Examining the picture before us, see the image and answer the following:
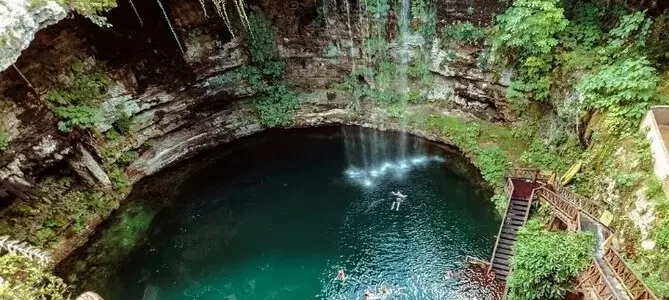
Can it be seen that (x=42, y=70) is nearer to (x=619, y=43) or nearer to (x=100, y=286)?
(x=100, y=286)

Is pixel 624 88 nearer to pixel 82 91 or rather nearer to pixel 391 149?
pixel 391 149

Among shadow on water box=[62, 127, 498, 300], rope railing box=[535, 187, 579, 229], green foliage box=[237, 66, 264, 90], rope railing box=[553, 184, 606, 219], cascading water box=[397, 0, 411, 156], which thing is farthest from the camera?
green foliage box=[237, 66, 264, 90]

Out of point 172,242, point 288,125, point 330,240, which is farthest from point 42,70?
point 330,240

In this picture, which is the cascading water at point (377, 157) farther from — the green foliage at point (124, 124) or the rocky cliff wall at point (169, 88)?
the green foliage at point (124, 124)

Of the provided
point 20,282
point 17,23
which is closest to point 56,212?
point 17,23

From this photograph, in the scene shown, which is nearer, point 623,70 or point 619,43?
point 623,70

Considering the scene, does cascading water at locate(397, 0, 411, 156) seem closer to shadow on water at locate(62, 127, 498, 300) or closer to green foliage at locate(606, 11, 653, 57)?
shadow on water at locate(62, 127, 498, 300)

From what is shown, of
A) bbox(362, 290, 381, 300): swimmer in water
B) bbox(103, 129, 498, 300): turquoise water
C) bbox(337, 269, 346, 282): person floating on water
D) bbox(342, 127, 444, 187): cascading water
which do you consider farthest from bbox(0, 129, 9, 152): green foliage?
bbox(362, 290, 381, 300): swimmer in water
